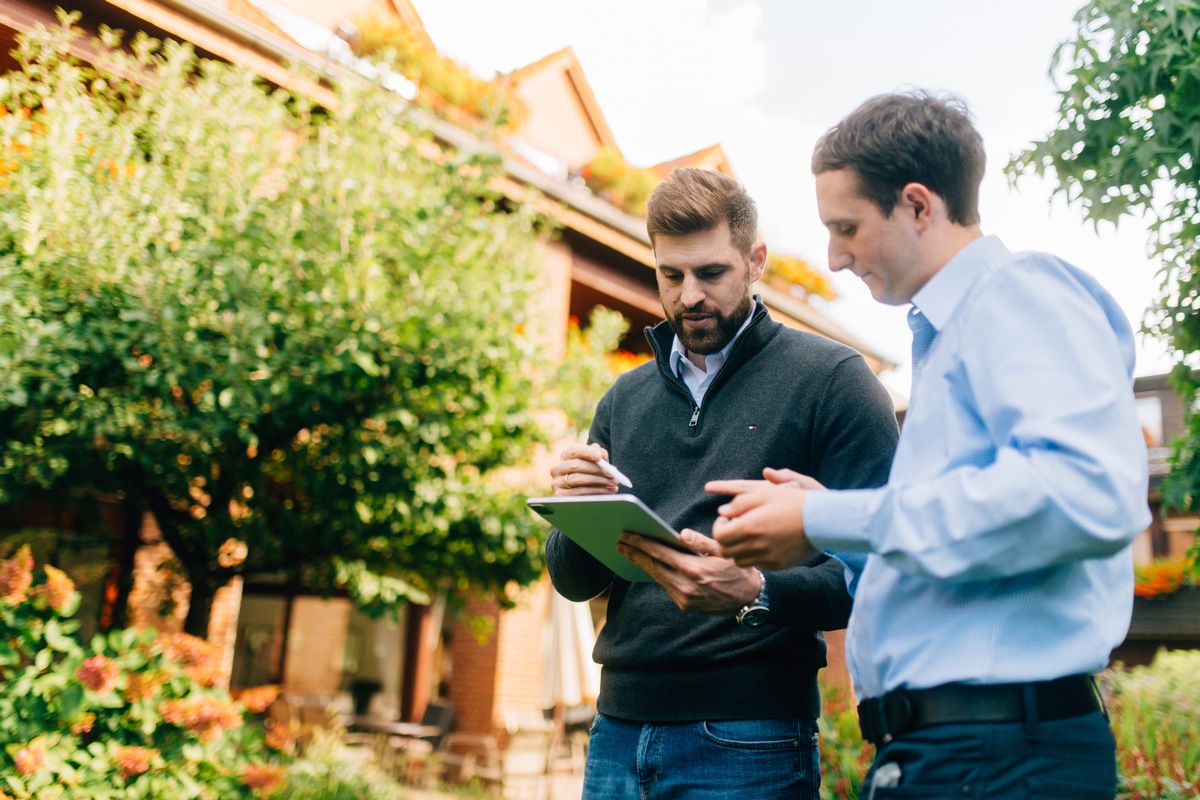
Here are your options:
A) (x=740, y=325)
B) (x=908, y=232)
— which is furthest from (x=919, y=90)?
(x=740, y=325)

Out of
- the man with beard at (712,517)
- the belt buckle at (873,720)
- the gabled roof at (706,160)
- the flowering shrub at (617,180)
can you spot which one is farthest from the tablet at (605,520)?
the gabled roof at (706,160)

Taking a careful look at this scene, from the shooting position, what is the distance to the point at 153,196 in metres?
5.92

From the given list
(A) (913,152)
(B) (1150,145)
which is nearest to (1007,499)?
(A) (913,152)

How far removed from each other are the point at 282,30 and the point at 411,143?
5811 mm

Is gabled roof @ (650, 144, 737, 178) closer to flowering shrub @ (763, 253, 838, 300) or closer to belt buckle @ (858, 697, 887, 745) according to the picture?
flowering shrub @ (763, 253, 838, 300)

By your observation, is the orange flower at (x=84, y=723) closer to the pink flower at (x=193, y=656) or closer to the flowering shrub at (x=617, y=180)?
the pink flower at (x=193, y=656)

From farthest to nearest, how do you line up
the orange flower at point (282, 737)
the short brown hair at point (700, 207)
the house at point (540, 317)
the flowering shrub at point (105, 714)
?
the house at point (540, 317)
the orange flower at point (282, 737)
the flowering shrub at point (105, 714)
the short brown hair at point (700, 207)

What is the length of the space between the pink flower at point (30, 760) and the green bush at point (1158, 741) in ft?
16.9

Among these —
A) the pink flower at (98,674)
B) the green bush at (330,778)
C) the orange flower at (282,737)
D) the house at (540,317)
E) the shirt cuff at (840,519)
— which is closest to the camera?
the shirt cuff at (840,519)

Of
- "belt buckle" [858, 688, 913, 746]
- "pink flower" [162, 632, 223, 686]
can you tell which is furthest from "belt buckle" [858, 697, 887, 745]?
"pink flower" [162, 632, 223, 686]

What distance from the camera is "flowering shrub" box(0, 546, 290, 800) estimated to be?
5.04m

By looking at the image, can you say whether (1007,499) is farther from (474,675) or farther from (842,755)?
(474,675)

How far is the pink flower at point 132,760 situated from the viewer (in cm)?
509

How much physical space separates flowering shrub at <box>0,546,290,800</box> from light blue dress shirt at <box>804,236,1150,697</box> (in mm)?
4851
